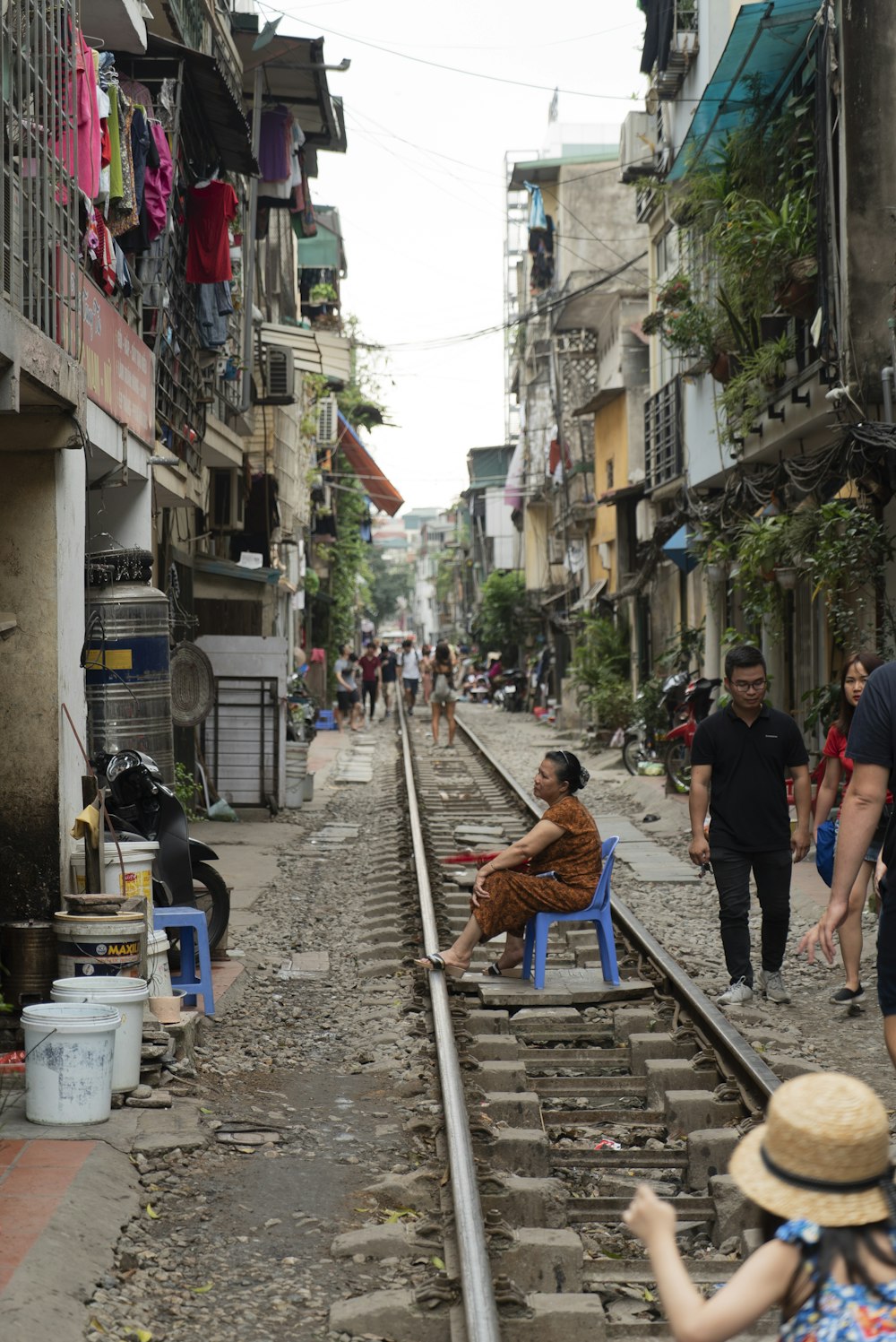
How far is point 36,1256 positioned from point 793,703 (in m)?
16.0

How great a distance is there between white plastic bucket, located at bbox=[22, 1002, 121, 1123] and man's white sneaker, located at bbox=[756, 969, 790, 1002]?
147 inches

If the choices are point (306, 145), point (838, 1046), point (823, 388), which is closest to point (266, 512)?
point (306, 145)

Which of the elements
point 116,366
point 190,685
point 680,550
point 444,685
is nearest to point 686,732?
point 680,550

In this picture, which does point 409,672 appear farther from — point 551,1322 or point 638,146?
point 551,1322

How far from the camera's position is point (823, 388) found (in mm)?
14305

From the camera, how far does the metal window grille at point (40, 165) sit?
6.94 metres

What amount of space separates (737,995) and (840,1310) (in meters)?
5.71

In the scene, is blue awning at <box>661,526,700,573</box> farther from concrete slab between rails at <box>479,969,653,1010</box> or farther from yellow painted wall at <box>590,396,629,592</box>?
concrete slab between rails at <box>479,969,653,1010</box>

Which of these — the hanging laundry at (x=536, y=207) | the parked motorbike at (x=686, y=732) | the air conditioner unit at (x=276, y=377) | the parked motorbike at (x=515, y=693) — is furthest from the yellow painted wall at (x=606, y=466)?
the parked motorbike at (x=686, y=732)

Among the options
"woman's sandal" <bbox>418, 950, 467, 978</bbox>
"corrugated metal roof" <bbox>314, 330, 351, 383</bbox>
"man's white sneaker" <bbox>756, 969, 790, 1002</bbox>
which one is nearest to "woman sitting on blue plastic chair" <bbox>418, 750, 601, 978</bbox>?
"woman's sandal" <bbox>418, 950, 467, 978</bbox>

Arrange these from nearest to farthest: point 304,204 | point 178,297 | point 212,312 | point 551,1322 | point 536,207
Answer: point 551,1322 < point 178,297 < point 212,312 < point 304,204 < point 536,207

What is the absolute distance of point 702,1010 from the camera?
7441mm

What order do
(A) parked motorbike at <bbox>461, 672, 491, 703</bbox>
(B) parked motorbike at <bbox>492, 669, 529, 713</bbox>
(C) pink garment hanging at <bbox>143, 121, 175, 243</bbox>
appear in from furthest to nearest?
(A) parked motorbike at <bbox>461, 672, 491, 703</bbox> → (B) parked motorbike at <bbox>492, 669, 529, 713</bbox> → (C) pink garment hanging at <bbox>143, 121, 175, 243</bbox>

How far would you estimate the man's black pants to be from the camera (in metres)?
8.05
